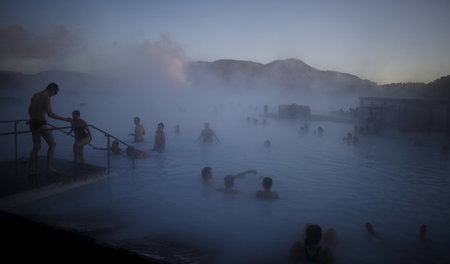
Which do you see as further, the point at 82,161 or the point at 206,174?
the point at 206,174

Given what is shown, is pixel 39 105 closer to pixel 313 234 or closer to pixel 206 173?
pixel 206 173

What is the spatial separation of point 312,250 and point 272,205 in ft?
10.9

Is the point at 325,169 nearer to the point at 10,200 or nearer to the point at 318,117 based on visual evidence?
the point at 10,200

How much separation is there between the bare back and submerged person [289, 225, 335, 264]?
5.62 meters

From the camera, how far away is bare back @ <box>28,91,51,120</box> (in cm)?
589

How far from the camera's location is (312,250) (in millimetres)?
4559

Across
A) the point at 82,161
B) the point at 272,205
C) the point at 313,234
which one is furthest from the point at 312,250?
the point at 82,161

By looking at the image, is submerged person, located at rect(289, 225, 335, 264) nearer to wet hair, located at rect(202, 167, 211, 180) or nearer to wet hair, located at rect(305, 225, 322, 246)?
wet hair, located at rect(305, 225, 322, 246)

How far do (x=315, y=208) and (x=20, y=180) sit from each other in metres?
7.20

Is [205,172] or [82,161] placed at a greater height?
[82,161]

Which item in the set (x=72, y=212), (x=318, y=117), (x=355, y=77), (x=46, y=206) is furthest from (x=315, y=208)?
(x=355, y=77)

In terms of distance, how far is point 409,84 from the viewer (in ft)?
180

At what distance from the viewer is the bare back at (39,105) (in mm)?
5891

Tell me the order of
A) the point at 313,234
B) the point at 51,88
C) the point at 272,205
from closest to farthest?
the point at 313,234 < the point at 51,88 < the point at 272,205
